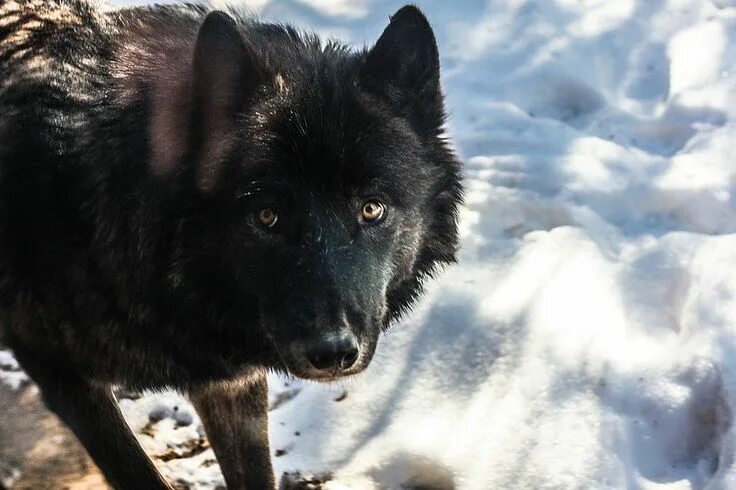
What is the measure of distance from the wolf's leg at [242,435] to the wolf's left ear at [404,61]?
1.18 m

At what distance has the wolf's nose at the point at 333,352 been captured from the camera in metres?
2.33

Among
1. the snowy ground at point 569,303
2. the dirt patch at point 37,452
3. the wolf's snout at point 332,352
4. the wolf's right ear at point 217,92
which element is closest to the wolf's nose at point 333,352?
the wolf's snout at point 332,352

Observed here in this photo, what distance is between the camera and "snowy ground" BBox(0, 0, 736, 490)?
135 inches

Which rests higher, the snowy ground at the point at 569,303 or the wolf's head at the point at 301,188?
the wolf's head at the point at 301,188

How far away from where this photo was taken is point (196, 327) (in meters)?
2.80

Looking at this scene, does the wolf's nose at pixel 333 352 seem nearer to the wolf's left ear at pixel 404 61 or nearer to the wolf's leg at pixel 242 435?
the wolf's left ear at pixel 404 61

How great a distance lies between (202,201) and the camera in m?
2.60

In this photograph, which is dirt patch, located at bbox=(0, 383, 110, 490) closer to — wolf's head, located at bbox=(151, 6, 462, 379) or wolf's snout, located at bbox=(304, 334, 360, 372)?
wolf's head, located at bbox=(151, 6, 462, 379)

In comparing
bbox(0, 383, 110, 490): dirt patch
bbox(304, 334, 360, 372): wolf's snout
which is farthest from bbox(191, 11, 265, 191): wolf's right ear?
bbox(0, 383, 110, 490): dirt patch

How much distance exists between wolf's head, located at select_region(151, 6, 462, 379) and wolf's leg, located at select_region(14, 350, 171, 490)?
467 mm

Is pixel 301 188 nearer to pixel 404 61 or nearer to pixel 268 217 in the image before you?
pixel 268 217

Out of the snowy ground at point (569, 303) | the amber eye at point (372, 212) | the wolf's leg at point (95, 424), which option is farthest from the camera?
the snowy ground at point (569, 303)

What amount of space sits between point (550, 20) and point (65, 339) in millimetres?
3805

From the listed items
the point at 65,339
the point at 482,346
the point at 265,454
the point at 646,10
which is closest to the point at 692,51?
the point at 646,10
